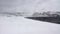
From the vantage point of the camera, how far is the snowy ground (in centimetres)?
108

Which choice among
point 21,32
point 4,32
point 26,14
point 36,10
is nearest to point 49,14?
point 36,10

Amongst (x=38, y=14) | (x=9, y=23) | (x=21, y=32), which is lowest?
(x=21, y=32)

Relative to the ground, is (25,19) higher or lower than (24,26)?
higher

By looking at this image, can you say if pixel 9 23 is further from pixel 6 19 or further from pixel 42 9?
pixel 42 9

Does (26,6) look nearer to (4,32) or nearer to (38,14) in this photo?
(38,14)

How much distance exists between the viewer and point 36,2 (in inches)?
42.9

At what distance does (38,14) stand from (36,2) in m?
0.18

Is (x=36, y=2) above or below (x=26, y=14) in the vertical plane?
above

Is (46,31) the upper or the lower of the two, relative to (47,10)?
lower

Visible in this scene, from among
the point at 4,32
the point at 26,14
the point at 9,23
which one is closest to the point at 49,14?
the point at 26,14

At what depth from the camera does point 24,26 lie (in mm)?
1105

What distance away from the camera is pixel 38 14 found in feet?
3.53

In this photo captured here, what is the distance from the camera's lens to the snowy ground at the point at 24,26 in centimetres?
108

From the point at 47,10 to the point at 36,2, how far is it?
0.65ft
